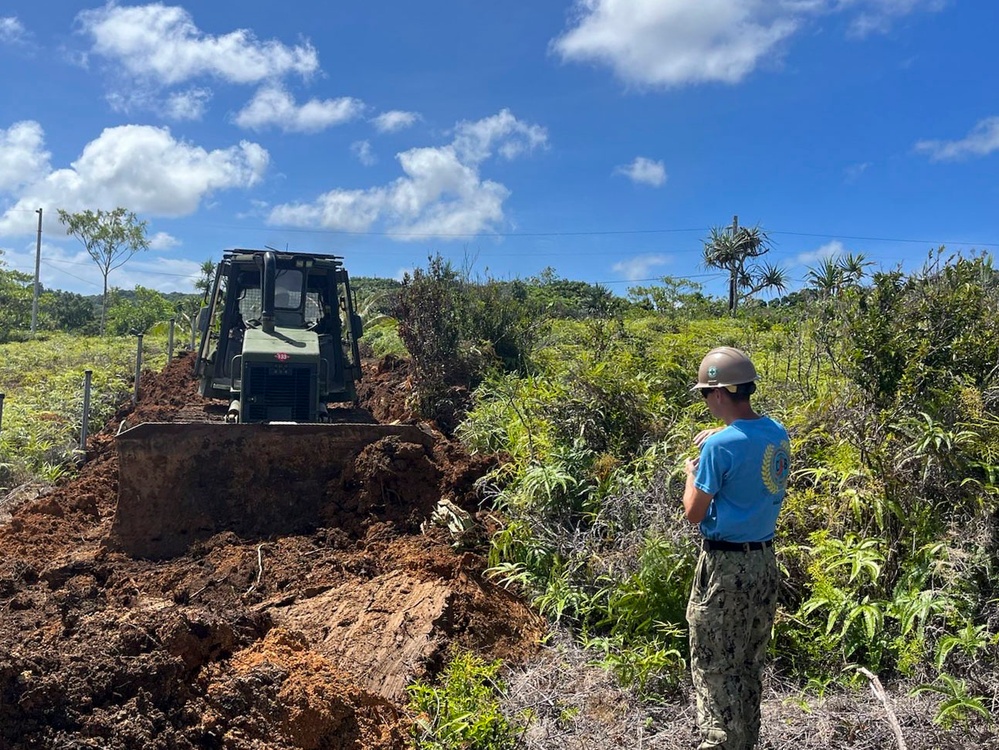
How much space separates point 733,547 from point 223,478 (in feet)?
15.2

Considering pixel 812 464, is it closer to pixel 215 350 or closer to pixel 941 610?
pixel 941 610

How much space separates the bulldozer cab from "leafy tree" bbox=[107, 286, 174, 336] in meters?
25.7

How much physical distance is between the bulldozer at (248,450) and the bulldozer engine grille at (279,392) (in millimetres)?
11

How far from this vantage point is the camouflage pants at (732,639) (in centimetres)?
301

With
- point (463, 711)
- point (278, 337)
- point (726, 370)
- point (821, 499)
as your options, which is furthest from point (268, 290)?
point (726, 370)

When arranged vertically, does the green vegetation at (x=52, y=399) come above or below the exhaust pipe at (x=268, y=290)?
below

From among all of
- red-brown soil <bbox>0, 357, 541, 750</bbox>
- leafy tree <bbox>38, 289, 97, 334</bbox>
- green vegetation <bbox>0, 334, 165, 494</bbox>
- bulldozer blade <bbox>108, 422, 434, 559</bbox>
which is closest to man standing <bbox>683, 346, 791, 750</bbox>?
red-brown soil <bbox>0, 357, 541, 750</bbox>

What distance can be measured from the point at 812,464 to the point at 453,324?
21.4 feet

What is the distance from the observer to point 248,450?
633 centimetres

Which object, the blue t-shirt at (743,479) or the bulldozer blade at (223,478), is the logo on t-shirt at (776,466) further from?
the bulldozer blade at (223,478)

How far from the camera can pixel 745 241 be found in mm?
31266

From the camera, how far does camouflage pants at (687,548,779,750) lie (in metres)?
3.01

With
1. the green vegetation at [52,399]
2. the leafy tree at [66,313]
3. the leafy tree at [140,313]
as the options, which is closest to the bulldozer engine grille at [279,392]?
the green vegetation at [52,399]

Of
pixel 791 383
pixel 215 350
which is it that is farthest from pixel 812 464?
pixel 215 350
